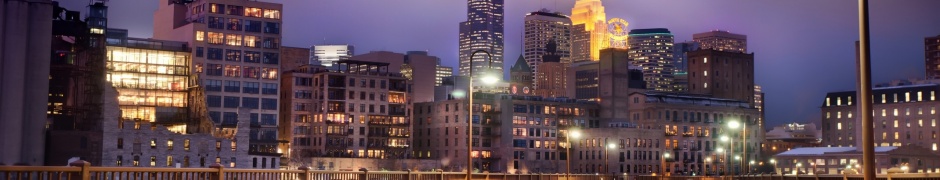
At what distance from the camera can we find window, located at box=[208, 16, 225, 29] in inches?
7657

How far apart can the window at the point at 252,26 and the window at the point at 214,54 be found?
612 cm

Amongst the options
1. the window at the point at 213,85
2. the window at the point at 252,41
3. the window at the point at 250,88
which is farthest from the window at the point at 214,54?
the window at the point at 250,88

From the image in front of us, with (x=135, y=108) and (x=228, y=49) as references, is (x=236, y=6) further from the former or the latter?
(x=135, y=108)

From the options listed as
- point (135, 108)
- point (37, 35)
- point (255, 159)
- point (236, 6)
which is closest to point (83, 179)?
point (37, 35)

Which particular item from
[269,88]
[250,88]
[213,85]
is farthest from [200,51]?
[269,88]

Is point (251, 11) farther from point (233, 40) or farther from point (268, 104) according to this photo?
point (268, 104)

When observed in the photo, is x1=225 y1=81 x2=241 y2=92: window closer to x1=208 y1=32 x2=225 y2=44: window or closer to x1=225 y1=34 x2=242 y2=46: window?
x1=225 y1=34 x2=242 y2=46: window

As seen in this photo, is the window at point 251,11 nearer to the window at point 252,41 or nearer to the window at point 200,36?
the window at point 252,41

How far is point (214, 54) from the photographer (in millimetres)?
194250

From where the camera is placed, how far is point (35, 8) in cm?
14938

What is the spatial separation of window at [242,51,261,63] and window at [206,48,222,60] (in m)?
4.42

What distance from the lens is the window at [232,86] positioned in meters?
194

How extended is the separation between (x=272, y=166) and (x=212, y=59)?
97.5 ft

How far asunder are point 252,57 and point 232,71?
4.35m
